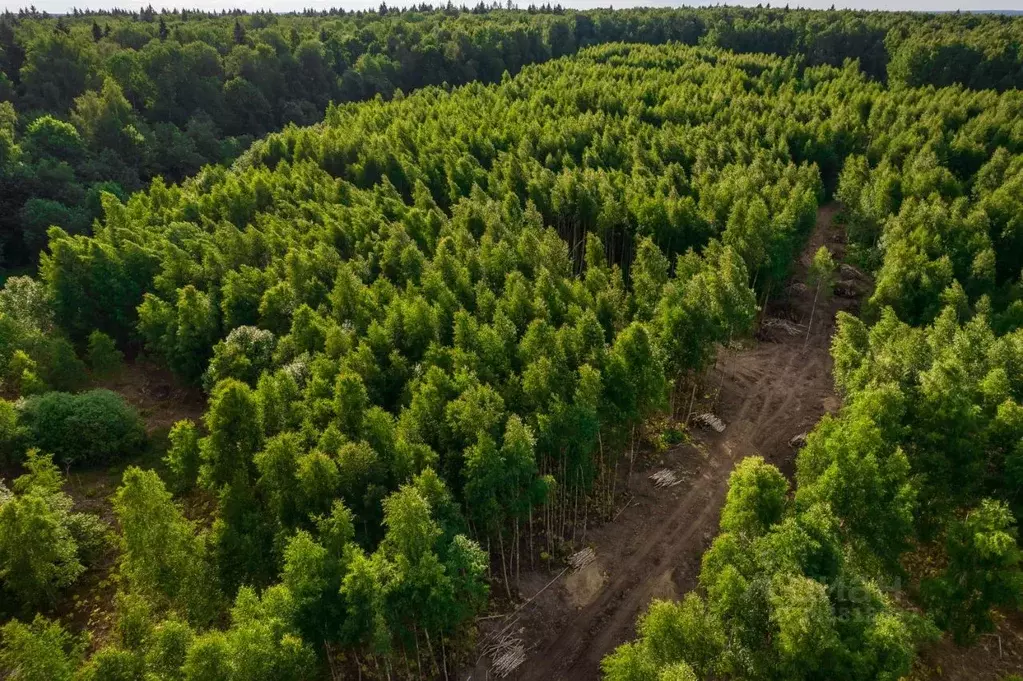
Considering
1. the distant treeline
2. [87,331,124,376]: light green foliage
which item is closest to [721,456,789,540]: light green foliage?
[87,331,124,376]: light green foliage

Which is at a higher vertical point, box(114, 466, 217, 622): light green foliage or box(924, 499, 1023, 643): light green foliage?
box(114, 466, 217, 622): light green foliage

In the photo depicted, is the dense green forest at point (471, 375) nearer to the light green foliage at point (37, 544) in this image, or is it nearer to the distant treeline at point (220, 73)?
the light green foliage at point (37, 544)

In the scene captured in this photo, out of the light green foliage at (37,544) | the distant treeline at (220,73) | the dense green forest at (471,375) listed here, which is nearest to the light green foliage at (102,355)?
the dense green forest at (471,375)

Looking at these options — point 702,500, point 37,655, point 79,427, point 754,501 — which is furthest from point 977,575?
point 79,427

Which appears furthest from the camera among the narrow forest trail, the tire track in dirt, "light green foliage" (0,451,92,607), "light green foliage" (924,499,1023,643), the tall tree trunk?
the tall tree trunk

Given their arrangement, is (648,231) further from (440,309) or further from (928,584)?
(928,584)

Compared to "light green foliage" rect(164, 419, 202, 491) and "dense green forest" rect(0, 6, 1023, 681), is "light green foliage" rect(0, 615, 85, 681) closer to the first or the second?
"dense green forest" rect(0, 6, 1023, 681)
